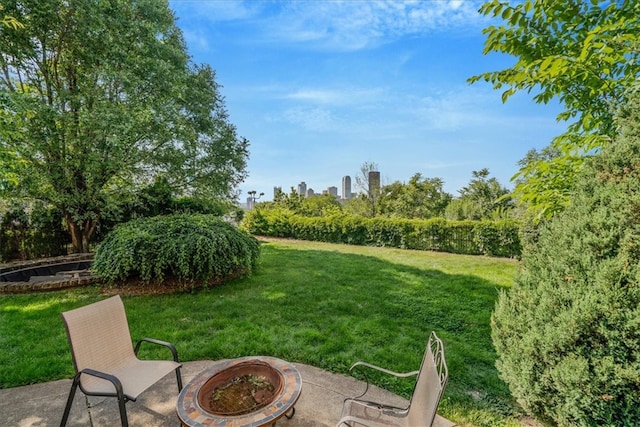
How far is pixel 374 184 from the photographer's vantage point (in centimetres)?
2188

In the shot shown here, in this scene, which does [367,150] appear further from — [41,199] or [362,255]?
[41,199]

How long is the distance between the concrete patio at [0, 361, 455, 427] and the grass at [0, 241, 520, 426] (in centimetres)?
19

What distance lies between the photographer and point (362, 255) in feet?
33.9

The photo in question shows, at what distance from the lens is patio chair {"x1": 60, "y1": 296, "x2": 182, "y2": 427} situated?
2.20 m

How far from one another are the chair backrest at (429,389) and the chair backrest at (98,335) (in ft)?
8.20

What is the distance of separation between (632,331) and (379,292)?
15.0 ft

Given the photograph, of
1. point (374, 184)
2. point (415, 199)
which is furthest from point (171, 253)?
point (374, 184)

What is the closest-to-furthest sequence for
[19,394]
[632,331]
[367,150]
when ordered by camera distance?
[632,331], [19,394], [367,150]

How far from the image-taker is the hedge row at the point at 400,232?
10.2 metres

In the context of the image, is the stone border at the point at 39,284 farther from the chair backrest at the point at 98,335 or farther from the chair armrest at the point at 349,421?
the chair armrest at the point at 349,421

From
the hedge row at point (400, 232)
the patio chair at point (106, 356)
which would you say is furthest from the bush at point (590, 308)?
the hedge row at point (400, 232)

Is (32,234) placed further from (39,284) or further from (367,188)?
(367,188)

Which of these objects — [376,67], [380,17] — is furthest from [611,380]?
[376,67]

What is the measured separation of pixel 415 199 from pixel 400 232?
768 cm
